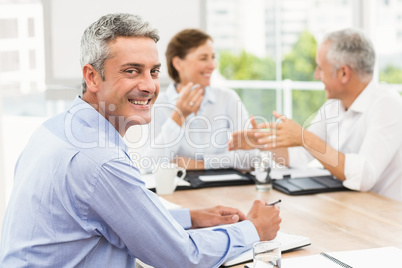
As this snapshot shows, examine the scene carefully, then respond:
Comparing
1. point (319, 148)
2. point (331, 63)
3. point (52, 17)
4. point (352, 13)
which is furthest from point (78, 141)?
point (352, 13)

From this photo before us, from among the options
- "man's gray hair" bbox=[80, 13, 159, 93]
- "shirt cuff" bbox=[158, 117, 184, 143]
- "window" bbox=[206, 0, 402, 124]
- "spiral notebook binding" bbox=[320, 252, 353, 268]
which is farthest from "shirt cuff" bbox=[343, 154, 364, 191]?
"window" bbox=[206, 0, 402, 124]

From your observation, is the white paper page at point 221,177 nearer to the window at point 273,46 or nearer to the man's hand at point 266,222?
the man's hand at point 266,222

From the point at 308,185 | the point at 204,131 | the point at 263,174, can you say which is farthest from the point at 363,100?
the point at 204,131

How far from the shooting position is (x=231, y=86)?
19.4 feet

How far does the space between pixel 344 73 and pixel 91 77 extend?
1.52 m

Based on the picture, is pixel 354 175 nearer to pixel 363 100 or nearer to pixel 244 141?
pixel 363 100

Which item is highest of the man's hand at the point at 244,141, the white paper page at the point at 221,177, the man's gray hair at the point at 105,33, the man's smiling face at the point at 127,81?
the man's gray hair at the point at 105,33

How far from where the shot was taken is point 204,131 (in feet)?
9.89

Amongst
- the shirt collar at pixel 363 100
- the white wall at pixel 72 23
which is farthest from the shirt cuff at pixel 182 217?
the white wall at pixel 72 23

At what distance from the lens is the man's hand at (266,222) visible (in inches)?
56.5

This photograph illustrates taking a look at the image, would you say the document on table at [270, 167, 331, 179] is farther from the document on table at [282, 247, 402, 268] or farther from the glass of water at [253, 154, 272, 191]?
the document on table at [282, 247, 402, 268]

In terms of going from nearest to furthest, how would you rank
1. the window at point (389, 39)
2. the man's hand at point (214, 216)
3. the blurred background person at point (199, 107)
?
1. the man's hand at point (214, 216)
2. the blurred background person at point (199, 107)
3. the window at point (389, 39)

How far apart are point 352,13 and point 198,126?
6.11 feet

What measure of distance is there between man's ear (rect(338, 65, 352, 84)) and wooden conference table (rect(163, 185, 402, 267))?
67 centimetres
